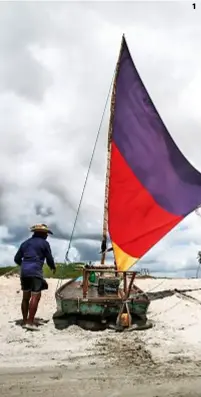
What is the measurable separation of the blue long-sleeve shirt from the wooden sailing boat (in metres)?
0.81

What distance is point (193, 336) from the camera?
9.00m

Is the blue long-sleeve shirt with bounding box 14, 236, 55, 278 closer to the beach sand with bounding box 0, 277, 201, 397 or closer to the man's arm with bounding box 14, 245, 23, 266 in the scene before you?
the man's arm with bounding box 14, 245, 23, 266

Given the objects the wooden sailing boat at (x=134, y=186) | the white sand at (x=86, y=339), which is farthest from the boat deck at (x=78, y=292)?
the white sand at (x=86, y=339)

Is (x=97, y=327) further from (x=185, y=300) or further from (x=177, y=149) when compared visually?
(x=177, y=149)

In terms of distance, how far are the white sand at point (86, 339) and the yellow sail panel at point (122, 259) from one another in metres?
1.31

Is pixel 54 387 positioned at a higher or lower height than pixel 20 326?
lower

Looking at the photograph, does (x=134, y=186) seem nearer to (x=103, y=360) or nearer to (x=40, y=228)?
(x=40, y=228)

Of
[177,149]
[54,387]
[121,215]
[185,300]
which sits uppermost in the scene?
[177,149]

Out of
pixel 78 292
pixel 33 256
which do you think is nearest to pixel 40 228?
pixel 33 256

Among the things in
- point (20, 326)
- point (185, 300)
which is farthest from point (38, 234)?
point (185, 300)

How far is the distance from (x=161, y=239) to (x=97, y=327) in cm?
310

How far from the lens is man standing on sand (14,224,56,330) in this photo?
396 inches

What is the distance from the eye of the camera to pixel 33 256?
10258mm

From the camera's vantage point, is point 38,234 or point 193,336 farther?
point 38,234
